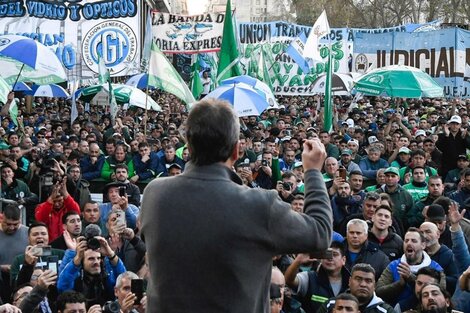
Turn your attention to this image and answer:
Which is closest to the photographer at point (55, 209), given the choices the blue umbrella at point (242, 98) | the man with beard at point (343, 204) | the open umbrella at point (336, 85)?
the man with beard at point (343, 204)

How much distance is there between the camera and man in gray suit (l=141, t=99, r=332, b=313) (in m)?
2.46

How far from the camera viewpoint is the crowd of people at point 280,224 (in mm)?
5965

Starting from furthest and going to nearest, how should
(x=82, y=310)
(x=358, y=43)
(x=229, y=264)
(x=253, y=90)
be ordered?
(x=358, y=43), (x=253, y=90), (x=82, y=310), (x=229, y=264)

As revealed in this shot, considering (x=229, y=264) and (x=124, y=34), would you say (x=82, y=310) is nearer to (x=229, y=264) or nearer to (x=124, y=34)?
(x=229, y=264)

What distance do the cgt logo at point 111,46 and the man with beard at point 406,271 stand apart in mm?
13224

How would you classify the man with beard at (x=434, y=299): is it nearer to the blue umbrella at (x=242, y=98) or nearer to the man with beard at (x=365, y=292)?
the man with beard at (x=365, y=292)

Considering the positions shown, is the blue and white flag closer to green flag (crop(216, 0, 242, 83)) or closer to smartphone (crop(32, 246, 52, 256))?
green flag (crop(216, 0, 242, 83))

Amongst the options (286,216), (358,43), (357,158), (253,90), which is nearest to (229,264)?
(286,216)

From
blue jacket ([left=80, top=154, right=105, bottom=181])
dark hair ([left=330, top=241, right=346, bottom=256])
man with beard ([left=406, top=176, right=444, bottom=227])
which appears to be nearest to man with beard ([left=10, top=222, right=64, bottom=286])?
dark hair ([left=330, top=241, right=346, bottom=256])

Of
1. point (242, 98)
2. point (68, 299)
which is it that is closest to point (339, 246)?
point (68, 299)

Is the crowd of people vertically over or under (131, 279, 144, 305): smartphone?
under

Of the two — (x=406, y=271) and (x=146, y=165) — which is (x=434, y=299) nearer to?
(x=406, y=271)

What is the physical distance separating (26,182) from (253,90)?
439cm

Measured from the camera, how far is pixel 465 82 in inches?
805
